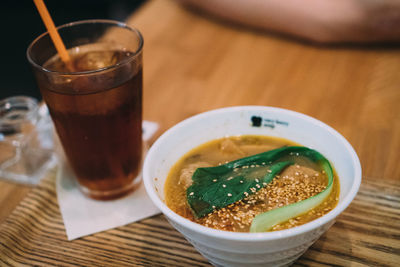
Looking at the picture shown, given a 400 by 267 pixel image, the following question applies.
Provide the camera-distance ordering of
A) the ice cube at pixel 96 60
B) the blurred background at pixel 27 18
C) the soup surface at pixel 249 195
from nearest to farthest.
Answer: the soup surface at pixel 249 195 < the ice cube at pixel 96 60 < the blurred background at pixel 27 18

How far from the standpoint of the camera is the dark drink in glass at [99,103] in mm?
877

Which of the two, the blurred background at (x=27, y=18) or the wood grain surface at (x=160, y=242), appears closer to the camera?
the wood grain surface at (x=160, y=242)

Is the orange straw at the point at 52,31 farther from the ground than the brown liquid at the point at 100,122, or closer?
farther from the ground

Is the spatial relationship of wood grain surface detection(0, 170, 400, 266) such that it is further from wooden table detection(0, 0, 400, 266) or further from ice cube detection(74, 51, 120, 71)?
ice cube detection(74, 51, 120, 71)

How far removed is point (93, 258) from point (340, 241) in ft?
1.77

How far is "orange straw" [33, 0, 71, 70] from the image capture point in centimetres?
85

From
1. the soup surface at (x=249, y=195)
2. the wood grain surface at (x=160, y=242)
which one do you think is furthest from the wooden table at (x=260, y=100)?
the soup surface at (x=249, y=195)

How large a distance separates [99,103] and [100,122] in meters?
0.05

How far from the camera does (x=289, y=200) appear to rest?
2.51ft

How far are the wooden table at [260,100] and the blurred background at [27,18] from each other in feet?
5.89

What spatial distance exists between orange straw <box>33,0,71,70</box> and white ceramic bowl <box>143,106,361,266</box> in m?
0.32

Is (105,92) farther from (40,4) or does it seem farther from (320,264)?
(320,264)

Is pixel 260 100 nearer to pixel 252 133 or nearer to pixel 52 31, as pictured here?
pixel 252 133

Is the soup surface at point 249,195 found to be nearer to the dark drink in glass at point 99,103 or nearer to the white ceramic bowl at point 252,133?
the white ceramic bowl at point 252,133
